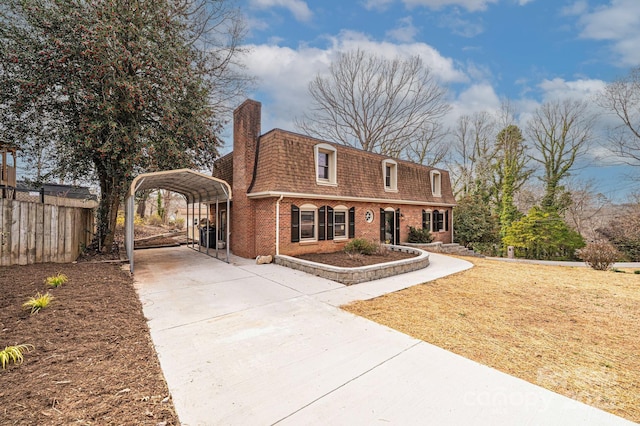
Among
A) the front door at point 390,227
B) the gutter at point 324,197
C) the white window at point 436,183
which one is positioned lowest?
the front door at point 390,227

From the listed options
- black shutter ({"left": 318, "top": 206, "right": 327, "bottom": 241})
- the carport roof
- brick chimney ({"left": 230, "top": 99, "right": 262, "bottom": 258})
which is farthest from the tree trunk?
black shutter ({"left": 318, "top": 206, "right": 327, "bottom": 241})

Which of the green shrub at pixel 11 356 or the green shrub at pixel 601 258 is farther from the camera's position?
the green shrub at pixel 601 258

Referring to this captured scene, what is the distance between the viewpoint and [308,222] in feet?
35.2

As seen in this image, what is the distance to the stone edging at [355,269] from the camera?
22.8ft

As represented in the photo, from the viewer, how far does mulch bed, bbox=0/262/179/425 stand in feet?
6.96

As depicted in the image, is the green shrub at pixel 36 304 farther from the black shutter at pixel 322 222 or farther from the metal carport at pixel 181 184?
the black shutter at pixel 322 222


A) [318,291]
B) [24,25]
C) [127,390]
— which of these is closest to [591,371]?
[318,291]

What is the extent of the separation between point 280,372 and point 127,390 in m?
1.45

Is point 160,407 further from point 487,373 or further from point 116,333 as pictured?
point 487,373

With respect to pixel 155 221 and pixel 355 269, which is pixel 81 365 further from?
pixel 155 221

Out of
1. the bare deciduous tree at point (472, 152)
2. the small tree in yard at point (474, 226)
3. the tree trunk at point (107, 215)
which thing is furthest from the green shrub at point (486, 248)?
the tree trunk at point (107, 215)

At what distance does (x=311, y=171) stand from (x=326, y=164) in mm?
1097

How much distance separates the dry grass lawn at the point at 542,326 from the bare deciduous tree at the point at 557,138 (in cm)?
1690

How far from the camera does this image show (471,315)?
484 cm
